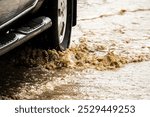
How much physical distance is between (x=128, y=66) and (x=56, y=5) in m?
0.95

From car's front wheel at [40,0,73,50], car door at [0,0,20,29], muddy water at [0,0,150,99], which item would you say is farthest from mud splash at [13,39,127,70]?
car door at [0,0,20,29]

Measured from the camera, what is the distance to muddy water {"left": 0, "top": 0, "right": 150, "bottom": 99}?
Answer: 13.0 feet

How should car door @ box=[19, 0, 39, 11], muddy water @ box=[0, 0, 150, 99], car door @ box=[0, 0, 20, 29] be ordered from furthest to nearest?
1. muddy water @ box=[0, 0, 150, 99]
2. car door @ box=[19, 0, 39, 11]
3. car door @ box=[0, 0, 20, 29]

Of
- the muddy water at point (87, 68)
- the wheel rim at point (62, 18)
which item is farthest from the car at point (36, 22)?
the muddy water at point (87, 68)

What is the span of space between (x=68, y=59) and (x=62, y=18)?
0.43 meters

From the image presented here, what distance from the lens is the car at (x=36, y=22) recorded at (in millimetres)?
3400

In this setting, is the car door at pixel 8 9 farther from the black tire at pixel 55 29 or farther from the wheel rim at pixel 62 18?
the wheel rim at pixel 62 18

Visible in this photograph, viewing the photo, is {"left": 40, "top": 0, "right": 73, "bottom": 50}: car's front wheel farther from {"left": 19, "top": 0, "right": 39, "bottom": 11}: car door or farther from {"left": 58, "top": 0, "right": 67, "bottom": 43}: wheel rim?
{"left": 19, "top": 0, "right": 39, "bottom": 11}: car door

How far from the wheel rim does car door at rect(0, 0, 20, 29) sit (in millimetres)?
1070

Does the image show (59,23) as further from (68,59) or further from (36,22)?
(36,22)

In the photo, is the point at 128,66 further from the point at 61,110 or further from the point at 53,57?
the point at 61,110

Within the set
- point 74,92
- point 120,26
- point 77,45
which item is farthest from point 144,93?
point 120,26

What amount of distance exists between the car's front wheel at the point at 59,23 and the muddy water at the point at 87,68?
0.12m

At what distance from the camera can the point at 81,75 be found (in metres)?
4.37
